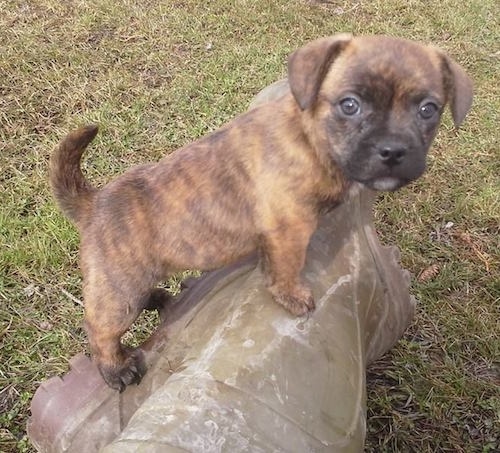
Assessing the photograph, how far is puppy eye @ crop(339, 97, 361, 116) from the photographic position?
2.45 meters

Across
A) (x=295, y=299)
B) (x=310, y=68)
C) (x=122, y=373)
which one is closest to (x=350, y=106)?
(x=310, y=68)

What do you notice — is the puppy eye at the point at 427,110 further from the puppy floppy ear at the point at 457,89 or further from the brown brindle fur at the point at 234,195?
the puppy floppy ear at the point at 457,89

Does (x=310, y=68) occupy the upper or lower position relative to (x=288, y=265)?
upper

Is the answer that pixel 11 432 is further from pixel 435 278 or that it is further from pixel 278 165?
pixel 435 278

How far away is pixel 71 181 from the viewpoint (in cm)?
285

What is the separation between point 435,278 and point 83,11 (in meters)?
3.86

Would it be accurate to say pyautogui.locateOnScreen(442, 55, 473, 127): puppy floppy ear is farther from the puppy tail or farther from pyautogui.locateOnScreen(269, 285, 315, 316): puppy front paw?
the puppy tail

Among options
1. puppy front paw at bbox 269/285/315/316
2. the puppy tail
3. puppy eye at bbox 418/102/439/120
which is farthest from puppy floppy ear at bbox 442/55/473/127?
the puppy tail

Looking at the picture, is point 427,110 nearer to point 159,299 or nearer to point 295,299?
point 295,299

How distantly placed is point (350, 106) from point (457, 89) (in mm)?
481

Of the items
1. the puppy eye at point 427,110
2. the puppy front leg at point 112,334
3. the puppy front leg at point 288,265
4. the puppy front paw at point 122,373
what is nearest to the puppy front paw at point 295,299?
the puppy front leg at point 288,265

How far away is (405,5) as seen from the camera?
251 inches

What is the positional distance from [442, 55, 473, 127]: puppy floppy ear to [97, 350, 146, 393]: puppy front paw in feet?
5.56

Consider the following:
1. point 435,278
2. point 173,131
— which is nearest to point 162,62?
point 173,131
